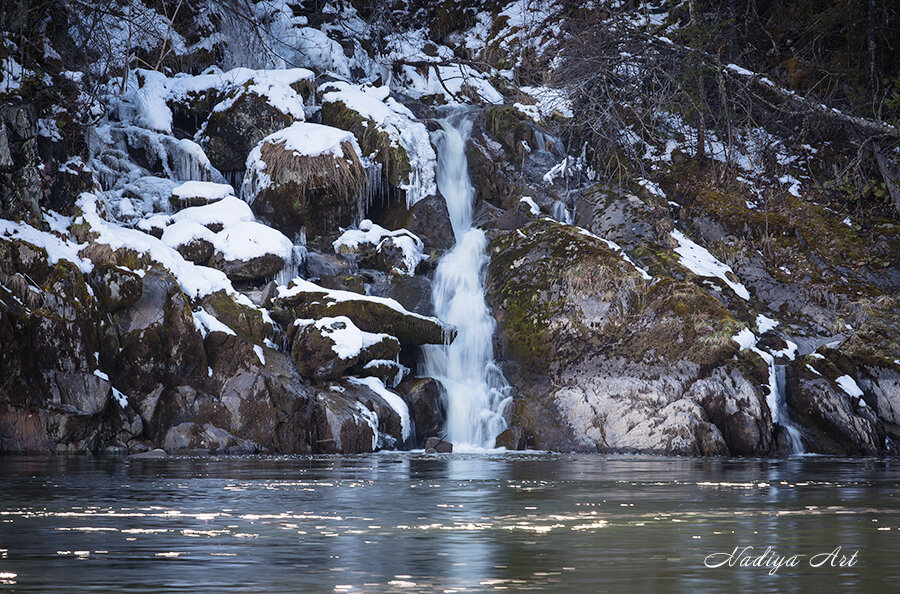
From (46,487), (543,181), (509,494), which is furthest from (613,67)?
(543,181)

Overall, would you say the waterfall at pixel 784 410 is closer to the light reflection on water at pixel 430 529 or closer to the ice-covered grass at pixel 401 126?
the light reflection on water at pixel 430 529

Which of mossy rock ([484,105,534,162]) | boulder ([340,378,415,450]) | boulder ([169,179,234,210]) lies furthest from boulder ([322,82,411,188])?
boulder ([340,378,415,450])

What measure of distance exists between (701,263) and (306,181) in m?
8.21

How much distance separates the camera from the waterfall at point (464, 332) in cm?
1612

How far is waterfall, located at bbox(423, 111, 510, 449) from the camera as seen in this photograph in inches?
635

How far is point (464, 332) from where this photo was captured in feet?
58.2

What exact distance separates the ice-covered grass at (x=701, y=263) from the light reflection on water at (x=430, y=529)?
981 cm

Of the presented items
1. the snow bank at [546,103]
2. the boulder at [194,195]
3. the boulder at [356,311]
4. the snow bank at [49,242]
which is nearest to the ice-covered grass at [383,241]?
the boulder at [356,311]

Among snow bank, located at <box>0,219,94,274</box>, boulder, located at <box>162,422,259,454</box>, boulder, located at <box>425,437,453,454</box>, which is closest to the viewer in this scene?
boulder, located at <box>162,422,259,454</box>

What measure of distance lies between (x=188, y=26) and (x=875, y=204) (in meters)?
16.2

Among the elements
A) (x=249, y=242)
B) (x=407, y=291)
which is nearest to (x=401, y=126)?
(x=407, y=291)

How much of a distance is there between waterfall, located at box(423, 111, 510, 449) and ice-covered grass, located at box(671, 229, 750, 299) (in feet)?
13.1

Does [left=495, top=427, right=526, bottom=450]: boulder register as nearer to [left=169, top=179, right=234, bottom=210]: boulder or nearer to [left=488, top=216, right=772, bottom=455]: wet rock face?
[left=488, top=216, right=772, bottom=455]: wet rock face

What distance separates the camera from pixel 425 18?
30.7 meters
